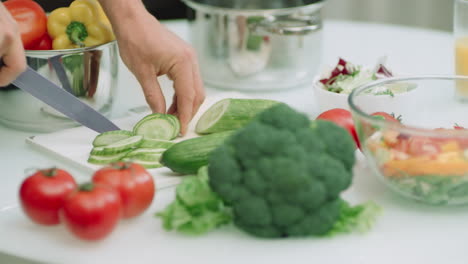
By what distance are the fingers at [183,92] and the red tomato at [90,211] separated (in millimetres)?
557

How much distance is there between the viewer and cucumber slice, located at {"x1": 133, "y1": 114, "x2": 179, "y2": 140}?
1588 millimetres

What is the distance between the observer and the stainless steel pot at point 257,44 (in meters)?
1.87

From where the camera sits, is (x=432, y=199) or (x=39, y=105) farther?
(x=39, y=105)

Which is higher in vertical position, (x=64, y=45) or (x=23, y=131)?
(x=64, y=45)

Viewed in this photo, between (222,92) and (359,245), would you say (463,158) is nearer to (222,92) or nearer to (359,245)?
(359,245)

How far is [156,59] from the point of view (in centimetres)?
169

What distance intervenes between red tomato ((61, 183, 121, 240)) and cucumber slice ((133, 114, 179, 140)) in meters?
0.47

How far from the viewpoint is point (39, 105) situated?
5.46 ft

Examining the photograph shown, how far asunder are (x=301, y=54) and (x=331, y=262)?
935 mm

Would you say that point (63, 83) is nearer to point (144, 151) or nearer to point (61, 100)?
point (61, 100)

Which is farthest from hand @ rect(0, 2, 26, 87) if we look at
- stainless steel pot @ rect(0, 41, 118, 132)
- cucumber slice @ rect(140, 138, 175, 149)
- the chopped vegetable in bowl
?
the chopped vegetable in bowl

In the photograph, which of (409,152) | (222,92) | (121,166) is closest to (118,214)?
(121,166)

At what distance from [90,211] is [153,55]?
678mm

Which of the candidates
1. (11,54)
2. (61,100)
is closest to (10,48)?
(11,54)
